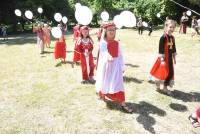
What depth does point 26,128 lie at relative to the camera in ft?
25.8

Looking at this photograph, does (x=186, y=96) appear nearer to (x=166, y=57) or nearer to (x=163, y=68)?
(x=163, y=68)

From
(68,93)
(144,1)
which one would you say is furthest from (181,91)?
(144,1)

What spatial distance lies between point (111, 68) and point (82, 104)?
153cm

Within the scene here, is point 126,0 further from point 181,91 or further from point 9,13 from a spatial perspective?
point 181,91

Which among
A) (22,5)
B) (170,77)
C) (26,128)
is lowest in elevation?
(26,128)

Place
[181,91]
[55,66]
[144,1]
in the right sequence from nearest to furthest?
[181,91] < [55,66] < [144,1]

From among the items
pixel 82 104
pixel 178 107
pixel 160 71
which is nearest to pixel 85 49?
pixel 82 104

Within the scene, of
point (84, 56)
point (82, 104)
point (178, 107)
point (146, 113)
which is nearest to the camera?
point (146, 113)

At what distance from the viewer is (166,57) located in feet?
31.5

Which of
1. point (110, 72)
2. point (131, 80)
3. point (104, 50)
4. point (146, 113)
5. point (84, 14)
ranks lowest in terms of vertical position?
point (146, 113)

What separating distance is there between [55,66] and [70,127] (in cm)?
745

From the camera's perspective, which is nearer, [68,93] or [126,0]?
[68,93]

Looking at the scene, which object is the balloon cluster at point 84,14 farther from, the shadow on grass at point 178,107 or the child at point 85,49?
the shadow on grass at point 178,107

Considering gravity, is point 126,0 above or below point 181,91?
above
